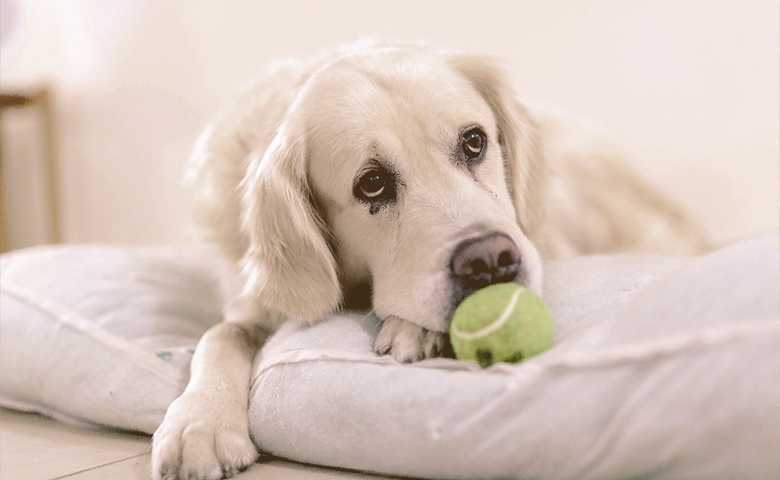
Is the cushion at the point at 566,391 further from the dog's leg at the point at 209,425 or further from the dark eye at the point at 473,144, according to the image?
the dark eye at the point at 473,144

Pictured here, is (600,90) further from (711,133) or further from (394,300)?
(394,300)

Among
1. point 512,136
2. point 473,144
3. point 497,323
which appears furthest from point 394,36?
point 497,323

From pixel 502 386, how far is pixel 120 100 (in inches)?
154

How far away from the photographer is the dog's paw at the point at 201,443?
0.96 meters

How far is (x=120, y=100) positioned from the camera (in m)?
4.05

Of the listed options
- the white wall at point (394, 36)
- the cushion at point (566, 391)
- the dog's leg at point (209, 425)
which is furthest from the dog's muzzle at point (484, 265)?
the white wall at point (394, 36)

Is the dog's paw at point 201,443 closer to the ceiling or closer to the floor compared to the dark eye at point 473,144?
closer to the floor

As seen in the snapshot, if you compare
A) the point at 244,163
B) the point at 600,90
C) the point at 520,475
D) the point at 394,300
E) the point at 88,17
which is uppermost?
the point at 88,17

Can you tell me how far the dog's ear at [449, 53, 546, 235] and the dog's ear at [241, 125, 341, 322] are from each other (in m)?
0.52

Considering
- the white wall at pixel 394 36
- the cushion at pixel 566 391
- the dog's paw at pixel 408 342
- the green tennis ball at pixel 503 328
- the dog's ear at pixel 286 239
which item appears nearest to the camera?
the cushion at pixel 566 391

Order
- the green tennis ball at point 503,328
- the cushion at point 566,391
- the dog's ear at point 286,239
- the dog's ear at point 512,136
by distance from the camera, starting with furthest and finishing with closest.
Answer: the dog's ear at point 512,136 → the dog's ear at point 286,239 → the green tennis ball at point 503,328 → the cushion at point 566,391

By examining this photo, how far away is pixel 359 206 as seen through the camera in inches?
53.9

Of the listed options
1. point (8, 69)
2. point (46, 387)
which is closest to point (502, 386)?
point (46, 387)

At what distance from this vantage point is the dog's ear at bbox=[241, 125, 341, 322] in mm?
1355
